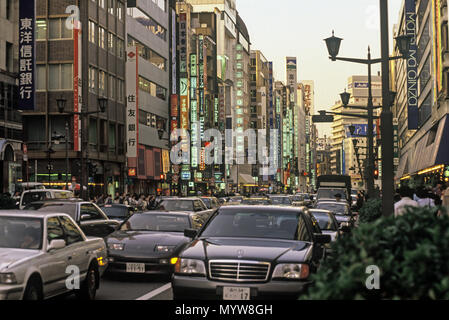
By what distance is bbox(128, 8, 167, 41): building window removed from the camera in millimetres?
75000

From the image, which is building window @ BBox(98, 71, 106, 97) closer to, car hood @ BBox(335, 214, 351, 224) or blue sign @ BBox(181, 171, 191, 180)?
blue sign @ BBox(181, 171, 191, 180)

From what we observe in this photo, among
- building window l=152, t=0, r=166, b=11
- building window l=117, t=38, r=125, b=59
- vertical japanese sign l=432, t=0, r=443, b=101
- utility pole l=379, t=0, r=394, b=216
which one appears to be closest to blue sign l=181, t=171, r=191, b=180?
building window l=152, t=0, r=166, b=11

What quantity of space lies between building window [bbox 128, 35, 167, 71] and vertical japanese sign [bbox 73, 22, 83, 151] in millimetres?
15253

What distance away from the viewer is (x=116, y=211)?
27219mm

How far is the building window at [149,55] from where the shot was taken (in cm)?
7431

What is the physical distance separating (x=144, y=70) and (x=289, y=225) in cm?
6741

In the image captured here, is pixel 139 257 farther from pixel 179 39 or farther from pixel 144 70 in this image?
pixel 179 39

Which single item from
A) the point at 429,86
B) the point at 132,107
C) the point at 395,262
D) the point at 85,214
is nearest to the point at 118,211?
the point at 85,214

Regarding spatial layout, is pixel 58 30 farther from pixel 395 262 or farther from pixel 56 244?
pixel 395 262

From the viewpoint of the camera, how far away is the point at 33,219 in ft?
33.8

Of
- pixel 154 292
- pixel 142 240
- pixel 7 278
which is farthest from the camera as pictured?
pixel 142 240

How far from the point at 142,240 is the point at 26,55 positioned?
30.6 metres

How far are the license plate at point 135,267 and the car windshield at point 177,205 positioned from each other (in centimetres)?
1117
